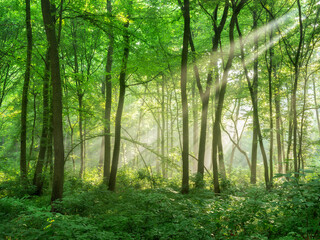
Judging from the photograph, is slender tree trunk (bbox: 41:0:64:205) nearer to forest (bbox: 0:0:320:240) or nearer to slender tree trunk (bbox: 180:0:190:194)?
forest (bbox: 0:0:320:240)

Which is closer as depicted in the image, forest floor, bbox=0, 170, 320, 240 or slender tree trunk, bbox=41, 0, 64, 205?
forest floor, bbox=0, 170, 320, 240

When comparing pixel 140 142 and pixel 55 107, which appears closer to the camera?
pixel 55 107

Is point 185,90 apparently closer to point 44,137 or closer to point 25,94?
point 44,137

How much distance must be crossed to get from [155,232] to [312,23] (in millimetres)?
10411

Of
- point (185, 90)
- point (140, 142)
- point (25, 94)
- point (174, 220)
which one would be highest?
point (185, 90)

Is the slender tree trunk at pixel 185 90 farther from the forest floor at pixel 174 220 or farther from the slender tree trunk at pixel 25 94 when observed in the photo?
the slender tree trunk at pixel 25 94

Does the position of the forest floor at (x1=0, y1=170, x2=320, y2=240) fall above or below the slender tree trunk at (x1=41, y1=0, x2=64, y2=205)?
below

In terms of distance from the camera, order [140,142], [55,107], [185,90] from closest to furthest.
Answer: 1. [55,107]
2. [185,90]
3. [140,142]

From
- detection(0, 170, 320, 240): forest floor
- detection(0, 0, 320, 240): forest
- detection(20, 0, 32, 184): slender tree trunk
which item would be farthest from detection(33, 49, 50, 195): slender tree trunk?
detection(0, 170, 320, 240): forest floor

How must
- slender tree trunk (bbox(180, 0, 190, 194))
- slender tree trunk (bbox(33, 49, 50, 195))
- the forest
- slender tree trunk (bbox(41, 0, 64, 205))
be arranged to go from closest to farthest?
the forest
slender tree trunk (bbox(41, 0, 64, 205))
slender tree trunk (bbox(180, 0, 190, 194))
slender tree trunk (bbox(33, 49, 50, 195))

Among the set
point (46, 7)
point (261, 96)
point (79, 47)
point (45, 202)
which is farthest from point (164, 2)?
point (45, 202)

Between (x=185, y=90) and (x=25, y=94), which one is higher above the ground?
(x=185, y=90)

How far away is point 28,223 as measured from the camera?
168 inches

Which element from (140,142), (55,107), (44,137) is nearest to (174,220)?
(55,107)
